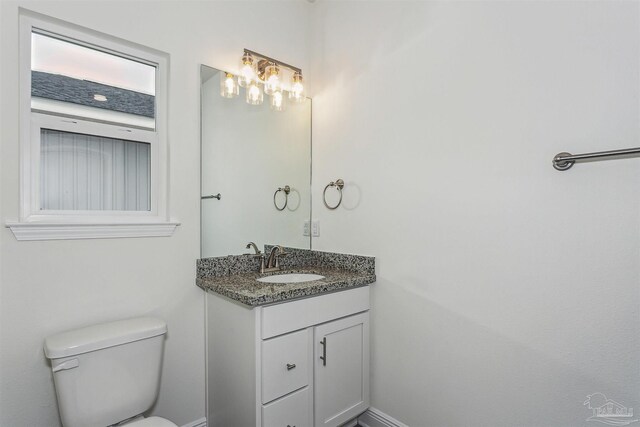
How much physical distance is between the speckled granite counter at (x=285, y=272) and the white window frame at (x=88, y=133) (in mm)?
340

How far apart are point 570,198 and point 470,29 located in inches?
33.6

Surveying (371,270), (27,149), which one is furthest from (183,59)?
(371,270)

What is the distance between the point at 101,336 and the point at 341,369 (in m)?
1.09

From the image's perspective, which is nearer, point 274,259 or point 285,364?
point 285,364

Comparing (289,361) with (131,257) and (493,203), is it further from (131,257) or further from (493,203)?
(493,203)

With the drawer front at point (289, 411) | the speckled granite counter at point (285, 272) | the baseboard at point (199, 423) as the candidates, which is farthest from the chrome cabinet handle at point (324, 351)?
the baseboard at point (199, 423)

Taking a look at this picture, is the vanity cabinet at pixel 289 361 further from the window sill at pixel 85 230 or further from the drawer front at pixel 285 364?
the window sill at pixel 85 230

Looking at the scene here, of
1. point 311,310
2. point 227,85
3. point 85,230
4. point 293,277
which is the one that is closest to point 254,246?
point 293,277

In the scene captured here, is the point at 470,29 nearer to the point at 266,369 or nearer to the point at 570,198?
the point at 570,198

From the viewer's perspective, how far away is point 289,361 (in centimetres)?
143

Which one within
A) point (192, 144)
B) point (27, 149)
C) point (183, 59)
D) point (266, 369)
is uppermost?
point (183, 59)

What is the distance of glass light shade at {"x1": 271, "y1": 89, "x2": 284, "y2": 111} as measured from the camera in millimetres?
2033

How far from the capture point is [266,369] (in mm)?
1347

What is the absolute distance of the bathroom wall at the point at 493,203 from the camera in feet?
3.60
